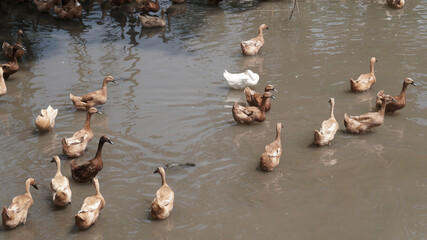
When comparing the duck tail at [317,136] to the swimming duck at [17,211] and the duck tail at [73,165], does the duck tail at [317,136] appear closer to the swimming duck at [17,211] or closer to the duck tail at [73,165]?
the duck tail at [73,165]

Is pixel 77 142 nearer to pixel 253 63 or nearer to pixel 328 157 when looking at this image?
pixel 328 157

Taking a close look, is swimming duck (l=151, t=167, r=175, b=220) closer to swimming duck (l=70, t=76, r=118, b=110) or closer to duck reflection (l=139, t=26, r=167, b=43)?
swimming duck (l=70, t=76, r=118, b=110)

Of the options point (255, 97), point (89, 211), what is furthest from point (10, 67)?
point (89, 211)

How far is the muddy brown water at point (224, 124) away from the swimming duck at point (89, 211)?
0.17m

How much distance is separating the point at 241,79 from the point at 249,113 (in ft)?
5.38

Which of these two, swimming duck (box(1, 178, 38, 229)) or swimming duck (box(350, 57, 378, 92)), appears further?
swimming duck (box(350, 57, 378, 92))

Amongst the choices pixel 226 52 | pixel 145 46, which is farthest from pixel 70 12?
pixel 226 52

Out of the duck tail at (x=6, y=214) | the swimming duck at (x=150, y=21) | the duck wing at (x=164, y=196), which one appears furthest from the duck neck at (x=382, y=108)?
the swimming duck at (x=150, y=21)

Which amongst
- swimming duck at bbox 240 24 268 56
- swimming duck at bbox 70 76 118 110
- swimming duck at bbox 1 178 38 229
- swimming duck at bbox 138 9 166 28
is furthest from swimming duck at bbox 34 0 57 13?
swimming duck at bbox 1 178 38 229

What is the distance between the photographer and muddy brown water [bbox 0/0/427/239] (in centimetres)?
842

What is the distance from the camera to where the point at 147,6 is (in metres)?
18.4

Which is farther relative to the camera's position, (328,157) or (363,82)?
(363,82)

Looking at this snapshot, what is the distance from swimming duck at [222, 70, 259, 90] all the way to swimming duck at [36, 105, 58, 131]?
3754 mm

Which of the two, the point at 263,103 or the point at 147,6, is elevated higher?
the point at 263,103
